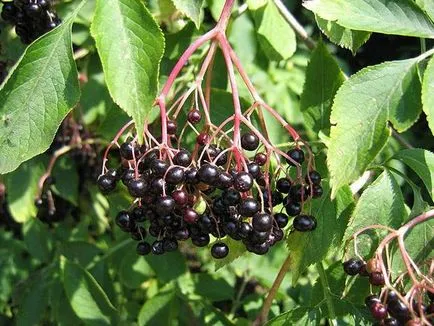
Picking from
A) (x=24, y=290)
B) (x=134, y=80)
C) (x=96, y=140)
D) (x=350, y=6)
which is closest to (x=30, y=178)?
(x=96, y=140)

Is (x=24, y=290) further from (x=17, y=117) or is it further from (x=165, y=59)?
(x=17, y=117)

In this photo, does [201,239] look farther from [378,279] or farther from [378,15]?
[378,15]

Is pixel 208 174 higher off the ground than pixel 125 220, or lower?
higher

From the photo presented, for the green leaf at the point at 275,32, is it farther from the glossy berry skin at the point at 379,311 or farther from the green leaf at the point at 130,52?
the glossy berry skin at the point at 379,311

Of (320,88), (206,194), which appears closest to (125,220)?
(206,194)

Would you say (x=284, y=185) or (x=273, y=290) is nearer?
(x=284, y=185)

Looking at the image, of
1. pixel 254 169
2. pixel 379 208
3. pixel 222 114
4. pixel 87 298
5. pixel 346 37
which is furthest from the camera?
pixel 87 298
